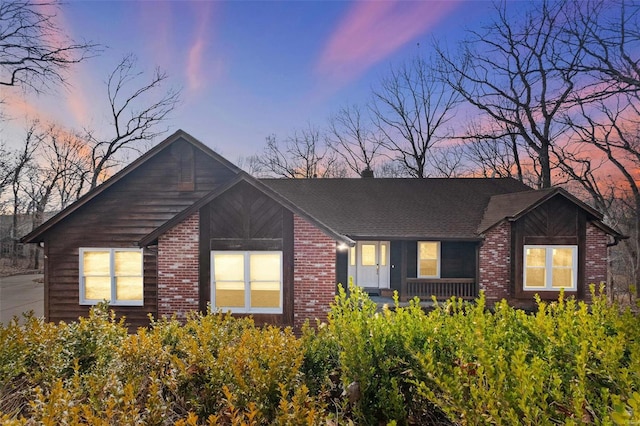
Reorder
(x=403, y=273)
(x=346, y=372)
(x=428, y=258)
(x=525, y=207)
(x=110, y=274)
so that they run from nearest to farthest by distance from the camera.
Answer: (x=346, y=372) → (x=110, y=274) → (x=525, y=207) → (x=403, y=273) → (x=428, y=258)

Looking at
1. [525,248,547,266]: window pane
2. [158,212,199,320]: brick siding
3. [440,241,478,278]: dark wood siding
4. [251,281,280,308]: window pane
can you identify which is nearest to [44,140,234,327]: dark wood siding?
[158,212,199,320]: brick siding

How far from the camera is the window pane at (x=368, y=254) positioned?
51.1 ft

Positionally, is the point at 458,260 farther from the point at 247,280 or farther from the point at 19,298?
the point at 19,298

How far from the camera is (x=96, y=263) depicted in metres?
10.8

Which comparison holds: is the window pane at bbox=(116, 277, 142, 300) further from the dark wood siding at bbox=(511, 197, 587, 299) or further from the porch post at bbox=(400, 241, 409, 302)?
the dark wood siding at bbox=(511, 197, 587, 299)

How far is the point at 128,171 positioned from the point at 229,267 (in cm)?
485

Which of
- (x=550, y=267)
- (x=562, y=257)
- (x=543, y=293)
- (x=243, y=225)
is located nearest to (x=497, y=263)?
(x=550, y=267)

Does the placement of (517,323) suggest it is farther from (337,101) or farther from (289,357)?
(337,101)

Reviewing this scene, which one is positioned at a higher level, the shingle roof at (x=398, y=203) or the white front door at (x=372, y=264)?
the shingle roof at (x=398, y=203)

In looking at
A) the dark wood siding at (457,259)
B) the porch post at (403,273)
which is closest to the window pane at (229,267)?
the porch post at (403,273)

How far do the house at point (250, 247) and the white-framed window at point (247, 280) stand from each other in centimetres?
3

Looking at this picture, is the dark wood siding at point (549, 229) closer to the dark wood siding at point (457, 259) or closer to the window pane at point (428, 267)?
the dark wood siding at point (457, 259)

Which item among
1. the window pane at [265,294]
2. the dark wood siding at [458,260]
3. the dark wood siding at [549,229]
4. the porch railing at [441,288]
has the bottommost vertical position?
the porch railing at [441,288]

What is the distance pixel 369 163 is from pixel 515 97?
41.2 ft
